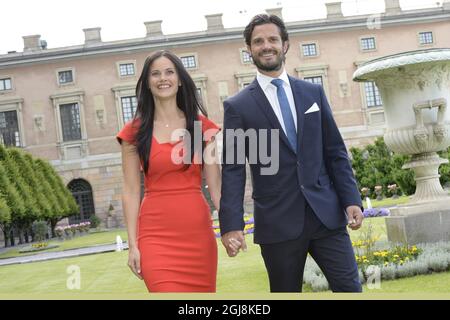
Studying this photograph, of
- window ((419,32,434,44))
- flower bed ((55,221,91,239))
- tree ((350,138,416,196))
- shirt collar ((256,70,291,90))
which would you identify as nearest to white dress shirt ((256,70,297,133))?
shirt collar ((256,70,291,90))

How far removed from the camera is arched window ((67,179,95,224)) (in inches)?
1350

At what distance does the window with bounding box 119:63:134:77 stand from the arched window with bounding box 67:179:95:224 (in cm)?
567

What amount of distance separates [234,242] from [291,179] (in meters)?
0.39

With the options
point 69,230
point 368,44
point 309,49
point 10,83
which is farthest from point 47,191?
point 368,44

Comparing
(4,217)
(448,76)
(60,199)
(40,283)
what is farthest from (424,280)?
(60,199)

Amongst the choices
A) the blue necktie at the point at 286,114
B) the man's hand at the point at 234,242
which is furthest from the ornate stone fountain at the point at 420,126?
the man's hand at the point at 234,242

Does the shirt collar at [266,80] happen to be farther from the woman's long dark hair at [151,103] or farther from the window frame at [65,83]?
the window frame at [65,83]

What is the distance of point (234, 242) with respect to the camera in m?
3.19

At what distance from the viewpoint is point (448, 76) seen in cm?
821

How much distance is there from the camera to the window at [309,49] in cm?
3497

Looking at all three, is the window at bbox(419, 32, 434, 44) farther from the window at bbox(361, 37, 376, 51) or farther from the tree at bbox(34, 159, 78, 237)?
the tree at bbox(34, 159, 78, 237)

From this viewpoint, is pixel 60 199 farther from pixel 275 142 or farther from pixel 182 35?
pixel 275 142

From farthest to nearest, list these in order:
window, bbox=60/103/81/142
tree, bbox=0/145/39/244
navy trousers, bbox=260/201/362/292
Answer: window, bbox=60/103/81/142 → tree, bbox=0/145/39/244 → navy trousers, bbox=260/201/362/292

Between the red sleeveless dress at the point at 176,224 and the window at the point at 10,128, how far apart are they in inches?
1284
